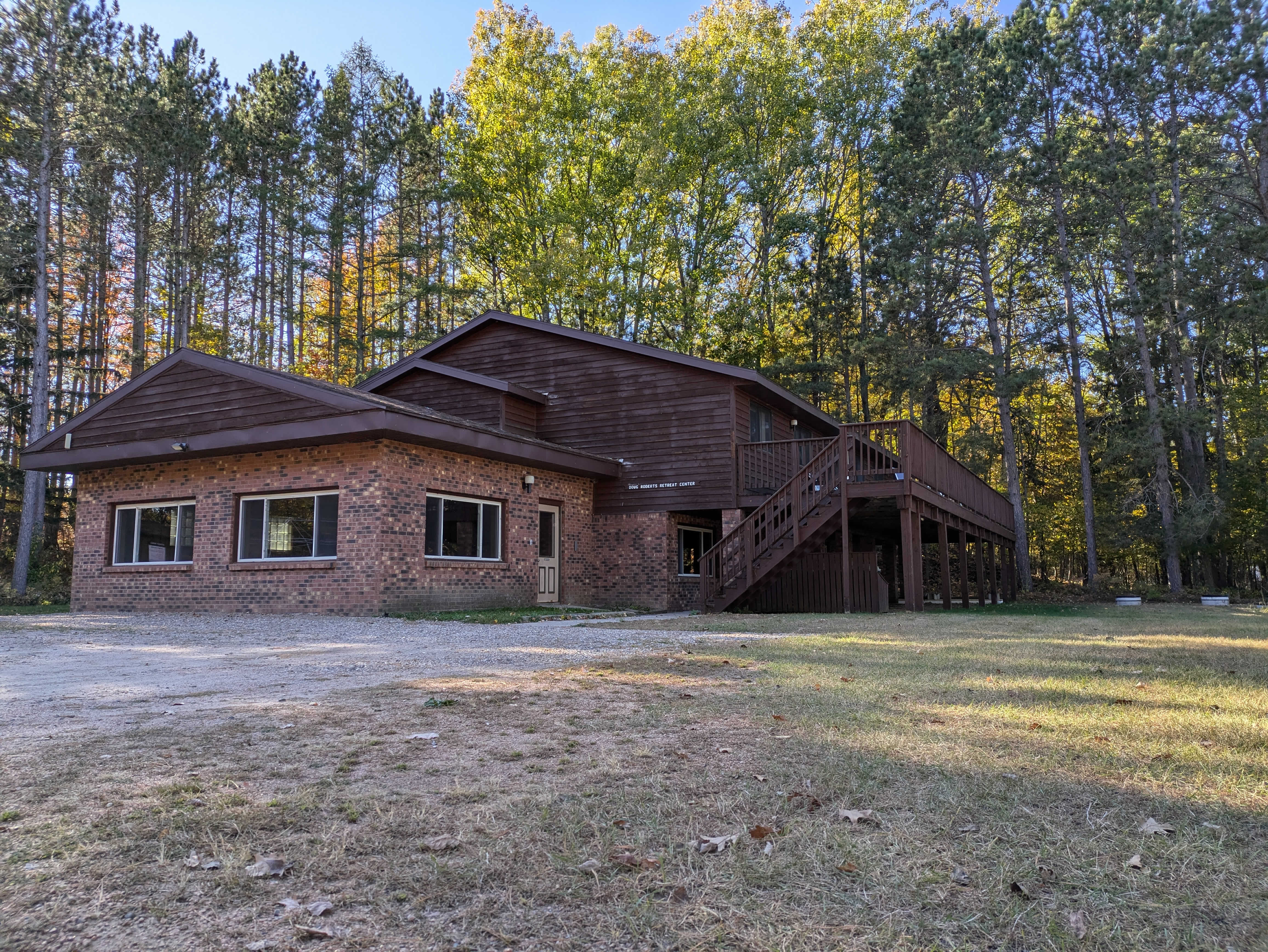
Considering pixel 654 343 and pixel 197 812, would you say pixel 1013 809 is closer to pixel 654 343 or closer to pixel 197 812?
pixel 197 812

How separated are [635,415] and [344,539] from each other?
729 centimetres

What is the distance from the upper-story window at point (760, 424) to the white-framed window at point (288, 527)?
29.9ft

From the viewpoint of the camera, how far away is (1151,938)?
1.91 m

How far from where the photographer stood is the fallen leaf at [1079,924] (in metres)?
1.94

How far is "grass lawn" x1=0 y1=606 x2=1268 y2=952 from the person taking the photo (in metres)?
1.98

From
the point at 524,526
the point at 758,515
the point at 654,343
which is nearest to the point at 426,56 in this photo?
the point at 654,343

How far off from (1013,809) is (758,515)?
478 inches

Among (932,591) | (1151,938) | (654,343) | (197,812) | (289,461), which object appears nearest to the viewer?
(1151,938)

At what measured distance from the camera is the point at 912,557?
1448 cm

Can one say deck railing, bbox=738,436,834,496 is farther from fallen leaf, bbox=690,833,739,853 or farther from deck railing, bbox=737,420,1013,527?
fallen leaf, bbox=690,833,739,853

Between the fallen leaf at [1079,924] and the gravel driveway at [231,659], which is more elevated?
the gravel driveway at [231,659]

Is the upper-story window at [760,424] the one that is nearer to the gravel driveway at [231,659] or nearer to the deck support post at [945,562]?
the deck support post at [945,562]

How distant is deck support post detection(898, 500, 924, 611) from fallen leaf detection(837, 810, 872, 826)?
1181 cm

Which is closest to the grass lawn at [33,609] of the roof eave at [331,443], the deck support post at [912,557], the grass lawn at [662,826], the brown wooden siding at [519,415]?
the roof eave at [331,443]
